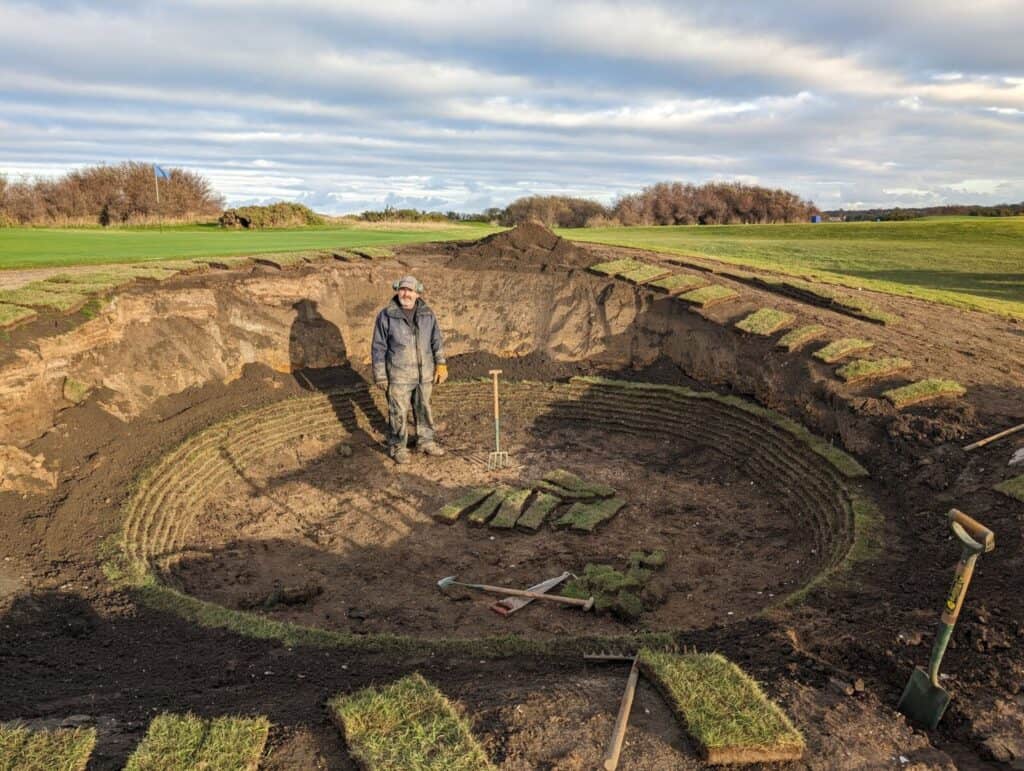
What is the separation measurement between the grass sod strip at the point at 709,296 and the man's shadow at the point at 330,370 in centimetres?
750

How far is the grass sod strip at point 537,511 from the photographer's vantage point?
10.9 meters

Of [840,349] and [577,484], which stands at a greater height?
[840,349]

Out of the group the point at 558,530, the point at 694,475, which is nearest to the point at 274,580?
the point at 558,530

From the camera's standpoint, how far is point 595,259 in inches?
734

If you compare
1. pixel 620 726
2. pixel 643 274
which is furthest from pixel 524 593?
pixel 643 274

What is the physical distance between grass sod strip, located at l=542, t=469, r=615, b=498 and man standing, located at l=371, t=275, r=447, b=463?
253cm

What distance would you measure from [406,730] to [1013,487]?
7895mm

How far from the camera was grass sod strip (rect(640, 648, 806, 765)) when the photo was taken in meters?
4.77

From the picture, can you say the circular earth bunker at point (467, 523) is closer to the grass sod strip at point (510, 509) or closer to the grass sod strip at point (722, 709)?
the grass sod strip at point (510, 509)

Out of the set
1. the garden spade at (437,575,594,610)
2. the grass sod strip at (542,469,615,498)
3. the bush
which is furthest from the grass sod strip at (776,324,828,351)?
the bush

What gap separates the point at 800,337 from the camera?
44.9 ft

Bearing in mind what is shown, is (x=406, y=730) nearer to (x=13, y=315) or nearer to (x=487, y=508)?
(x=487, y=508)

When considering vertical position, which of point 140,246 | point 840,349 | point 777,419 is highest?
point 140,246

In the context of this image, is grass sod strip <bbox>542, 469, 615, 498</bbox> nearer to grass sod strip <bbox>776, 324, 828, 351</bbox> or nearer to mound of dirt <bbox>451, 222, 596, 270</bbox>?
grass sod strip <bbox>776, 324, 828, 351</bbox>
